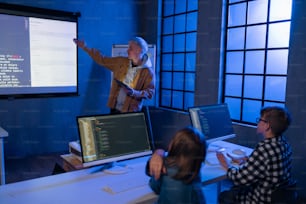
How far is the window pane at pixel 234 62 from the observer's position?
3.73 meters

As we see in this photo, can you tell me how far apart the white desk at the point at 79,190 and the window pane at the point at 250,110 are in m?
1.97

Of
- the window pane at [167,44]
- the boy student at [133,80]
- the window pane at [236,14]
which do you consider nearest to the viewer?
the boy student at [133,80]

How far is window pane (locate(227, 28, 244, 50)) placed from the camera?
371 centimetres

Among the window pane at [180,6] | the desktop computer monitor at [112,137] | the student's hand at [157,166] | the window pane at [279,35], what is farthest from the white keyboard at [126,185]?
the window pane at [180,6]

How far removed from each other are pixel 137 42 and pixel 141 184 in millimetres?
1624

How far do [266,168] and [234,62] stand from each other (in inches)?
98.6

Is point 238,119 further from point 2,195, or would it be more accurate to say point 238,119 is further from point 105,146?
point 2,195

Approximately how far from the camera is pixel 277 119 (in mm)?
1605

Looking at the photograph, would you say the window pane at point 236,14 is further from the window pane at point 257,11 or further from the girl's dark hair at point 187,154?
the girl's dark hair at point 187,154

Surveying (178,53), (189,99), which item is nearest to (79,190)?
(189,99)

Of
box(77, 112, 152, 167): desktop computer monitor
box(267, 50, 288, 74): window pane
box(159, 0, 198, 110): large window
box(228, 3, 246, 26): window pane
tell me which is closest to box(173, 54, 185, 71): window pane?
box(159, 0, 198, 110): large window

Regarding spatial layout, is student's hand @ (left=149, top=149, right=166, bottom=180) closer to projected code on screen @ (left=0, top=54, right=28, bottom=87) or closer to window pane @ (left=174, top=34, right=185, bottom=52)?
projected code on screen @ (left=0, top=54, right=28, bottom=87)

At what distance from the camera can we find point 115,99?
9.75ft

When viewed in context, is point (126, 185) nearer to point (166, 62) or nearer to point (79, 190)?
point (79, 190)
